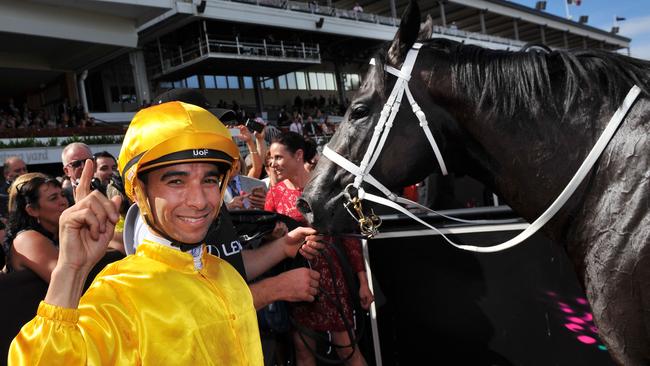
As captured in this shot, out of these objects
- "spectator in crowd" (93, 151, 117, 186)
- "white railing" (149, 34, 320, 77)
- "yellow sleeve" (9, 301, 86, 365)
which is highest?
"white railing" (149, 34, 320, 77)

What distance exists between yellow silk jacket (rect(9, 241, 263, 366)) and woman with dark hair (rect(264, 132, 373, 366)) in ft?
3.85

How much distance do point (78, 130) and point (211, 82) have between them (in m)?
10.9

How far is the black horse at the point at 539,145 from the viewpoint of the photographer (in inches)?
54.2

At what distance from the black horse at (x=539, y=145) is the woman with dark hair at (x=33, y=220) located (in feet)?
4.98

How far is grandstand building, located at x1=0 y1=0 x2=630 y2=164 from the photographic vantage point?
17.3 m

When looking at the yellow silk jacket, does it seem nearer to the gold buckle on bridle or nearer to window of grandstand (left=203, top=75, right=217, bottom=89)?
the gold buckle on bridle

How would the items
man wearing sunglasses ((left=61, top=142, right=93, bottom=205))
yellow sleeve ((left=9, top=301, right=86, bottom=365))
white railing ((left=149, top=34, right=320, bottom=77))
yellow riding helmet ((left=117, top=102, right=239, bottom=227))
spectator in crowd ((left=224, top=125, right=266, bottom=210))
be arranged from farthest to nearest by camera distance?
white railing ((left=149, top=34, right=320, bottom=77)) < man wearing sunglasses ((left=61, top=142, right=93, bottom=205)) < spectator in crowd ((left=224, top=125, right=266, bottom=210)) < yellow riding helmet ((left=117, top=102, right=239, bottom=227)) < yellow sleeve ((left=9, top=301, right=86, bottom=365))

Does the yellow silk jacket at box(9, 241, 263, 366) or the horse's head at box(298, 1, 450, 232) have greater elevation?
the horse's head at box(298, 1, 450, 232)

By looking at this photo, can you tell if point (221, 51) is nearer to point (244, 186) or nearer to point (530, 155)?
point (244, 186)

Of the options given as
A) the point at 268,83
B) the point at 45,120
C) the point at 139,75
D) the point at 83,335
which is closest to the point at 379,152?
the point at 83,335

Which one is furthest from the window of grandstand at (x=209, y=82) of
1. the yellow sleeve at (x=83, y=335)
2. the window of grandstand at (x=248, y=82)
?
the yellow sleeve at (x=83, y=335)

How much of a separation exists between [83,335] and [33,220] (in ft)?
7.11

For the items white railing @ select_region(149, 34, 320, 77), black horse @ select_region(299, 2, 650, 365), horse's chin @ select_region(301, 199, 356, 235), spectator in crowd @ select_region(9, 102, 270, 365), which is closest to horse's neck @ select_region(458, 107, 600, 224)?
black horse @ select_region(299, 2, 650, 365)

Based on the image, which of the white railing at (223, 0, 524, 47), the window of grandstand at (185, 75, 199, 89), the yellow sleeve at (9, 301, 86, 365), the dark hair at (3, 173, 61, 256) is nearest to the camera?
the yellow sleeve at (9, 301, 86, 365)
